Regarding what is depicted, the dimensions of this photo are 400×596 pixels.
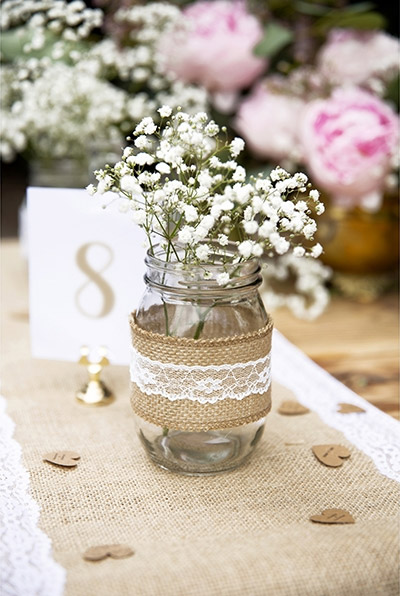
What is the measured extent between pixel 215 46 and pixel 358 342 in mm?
663

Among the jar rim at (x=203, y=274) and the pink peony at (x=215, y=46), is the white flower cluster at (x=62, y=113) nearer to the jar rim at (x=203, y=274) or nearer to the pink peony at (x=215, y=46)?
the pink peony at (x=215, y=46)

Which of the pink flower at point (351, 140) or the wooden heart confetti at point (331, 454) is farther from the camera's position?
the pink flower at point (351, 140)

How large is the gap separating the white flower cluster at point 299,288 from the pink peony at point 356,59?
0.37 meters

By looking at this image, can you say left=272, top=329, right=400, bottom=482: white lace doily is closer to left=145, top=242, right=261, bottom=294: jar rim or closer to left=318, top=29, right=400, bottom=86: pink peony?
left=145, top=242, right=261, bottom=294: jar rim

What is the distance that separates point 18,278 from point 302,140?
658 millimetres

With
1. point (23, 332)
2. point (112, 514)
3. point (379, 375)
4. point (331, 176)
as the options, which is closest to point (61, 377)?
point (23, 332)

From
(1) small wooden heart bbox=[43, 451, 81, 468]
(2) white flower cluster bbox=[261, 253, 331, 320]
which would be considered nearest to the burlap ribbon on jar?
(1) small wooden heart bbox=[43, 451, 81, 468]

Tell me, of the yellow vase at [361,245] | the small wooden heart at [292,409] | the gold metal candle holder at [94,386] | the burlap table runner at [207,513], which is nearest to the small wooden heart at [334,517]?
the burlap table runner at [207,513]

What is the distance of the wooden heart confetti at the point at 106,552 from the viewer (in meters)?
0.64

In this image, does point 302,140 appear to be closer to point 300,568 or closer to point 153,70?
point 153,70

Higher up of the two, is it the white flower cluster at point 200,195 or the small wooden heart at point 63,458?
the white flower cluster at point 200,195

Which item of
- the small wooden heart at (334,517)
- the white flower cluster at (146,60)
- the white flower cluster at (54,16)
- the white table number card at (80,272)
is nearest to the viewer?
the small wooden heart at (334,517)

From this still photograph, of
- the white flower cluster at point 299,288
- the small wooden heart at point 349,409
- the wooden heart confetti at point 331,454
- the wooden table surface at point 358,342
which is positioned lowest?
the wooden table surface at point 358,342

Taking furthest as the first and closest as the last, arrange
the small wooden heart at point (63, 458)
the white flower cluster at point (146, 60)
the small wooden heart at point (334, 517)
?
the white flower cluster at point (146, 60) → the small wooden heart at point (63, 458) → the small wooden heart at point (334, 517)
